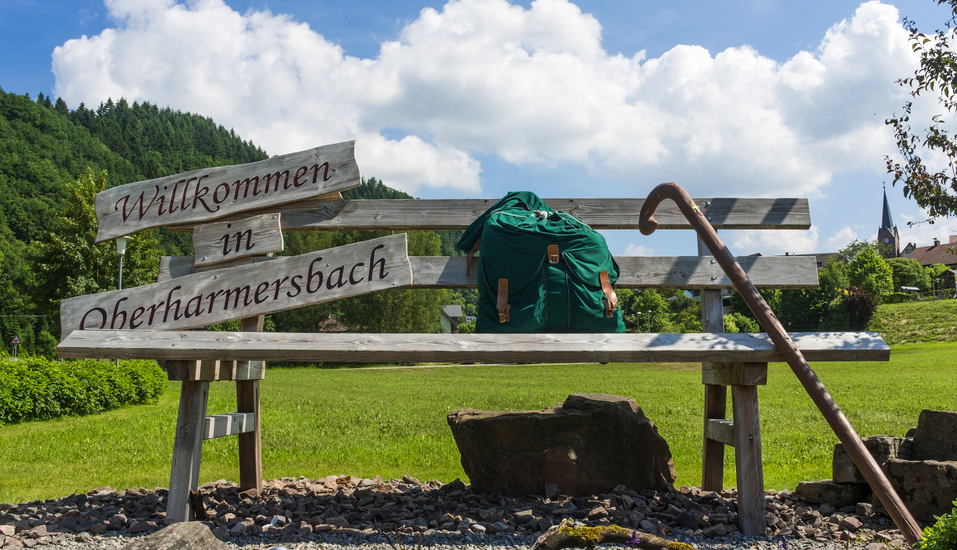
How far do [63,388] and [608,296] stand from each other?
37.7 ft

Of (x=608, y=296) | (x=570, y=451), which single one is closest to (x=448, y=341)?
(x=608, y=296)

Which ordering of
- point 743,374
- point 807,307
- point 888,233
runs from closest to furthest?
point 743,374 < point 807,307 < point 888,233

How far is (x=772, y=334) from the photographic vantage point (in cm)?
310

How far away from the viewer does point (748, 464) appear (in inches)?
135

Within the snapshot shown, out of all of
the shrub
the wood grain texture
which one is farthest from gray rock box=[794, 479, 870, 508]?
the shrub

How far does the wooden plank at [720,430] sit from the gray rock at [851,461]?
686mm

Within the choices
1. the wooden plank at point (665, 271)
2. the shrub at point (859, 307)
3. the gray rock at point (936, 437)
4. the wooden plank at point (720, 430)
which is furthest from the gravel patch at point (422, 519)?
the shrub at point (859, 307)

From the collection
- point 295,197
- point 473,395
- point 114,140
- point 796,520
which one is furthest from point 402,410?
point 114,140

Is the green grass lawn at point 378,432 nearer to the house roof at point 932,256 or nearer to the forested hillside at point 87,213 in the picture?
the forested hillside at point 87,213

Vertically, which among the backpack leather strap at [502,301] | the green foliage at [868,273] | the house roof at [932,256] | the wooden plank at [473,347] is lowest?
the wooden plank at [473,347]

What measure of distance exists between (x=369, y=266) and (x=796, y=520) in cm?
299

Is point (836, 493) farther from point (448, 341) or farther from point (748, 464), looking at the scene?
point (448, 341)

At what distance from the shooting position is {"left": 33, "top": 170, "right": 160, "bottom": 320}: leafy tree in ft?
70.0

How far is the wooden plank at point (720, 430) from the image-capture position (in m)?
3.69
